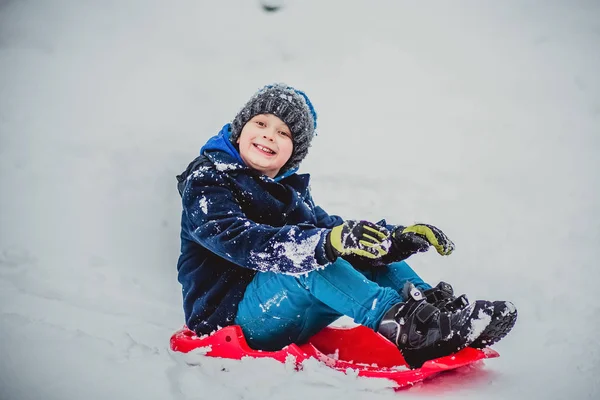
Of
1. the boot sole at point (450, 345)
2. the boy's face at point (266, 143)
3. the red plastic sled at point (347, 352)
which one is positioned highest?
the boy's face at point (266, 143)

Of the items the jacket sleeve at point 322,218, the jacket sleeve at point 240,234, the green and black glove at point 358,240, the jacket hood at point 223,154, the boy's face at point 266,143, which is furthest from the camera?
the jacket sleeve at point 322,218

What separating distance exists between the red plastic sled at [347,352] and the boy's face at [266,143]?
73 cm

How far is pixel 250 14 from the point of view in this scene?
536cm

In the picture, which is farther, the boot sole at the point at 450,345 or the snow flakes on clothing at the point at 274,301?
the snow flakes on clothing at the point at 274,301

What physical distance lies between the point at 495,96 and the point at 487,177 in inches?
41.2

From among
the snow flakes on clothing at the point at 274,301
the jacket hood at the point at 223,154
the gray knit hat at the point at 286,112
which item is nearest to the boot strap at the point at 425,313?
the snow flakes on clothing at the point at 274,301

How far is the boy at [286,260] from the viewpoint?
1.78 meters

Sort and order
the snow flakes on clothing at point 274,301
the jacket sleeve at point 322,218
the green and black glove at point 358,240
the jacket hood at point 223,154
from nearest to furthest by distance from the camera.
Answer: the green and black glove at point 358,240
the snow flakes on clothing at point 274,301
the jacket hood at point 223,154
the jacket sleeve at point 322,218

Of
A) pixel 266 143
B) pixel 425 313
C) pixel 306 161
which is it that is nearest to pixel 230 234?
pixel 266 143

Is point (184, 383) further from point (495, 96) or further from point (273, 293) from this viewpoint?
point (495, 96)

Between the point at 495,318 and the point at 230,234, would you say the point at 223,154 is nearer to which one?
the point at 230,234

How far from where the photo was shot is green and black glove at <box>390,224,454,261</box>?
6.71ft

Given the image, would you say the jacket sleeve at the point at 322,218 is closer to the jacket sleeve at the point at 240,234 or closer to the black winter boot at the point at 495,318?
the jacket sleeve at the point at 240,234

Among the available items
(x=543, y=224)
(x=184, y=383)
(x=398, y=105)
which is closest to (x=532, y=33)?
(x=398, y=105)
